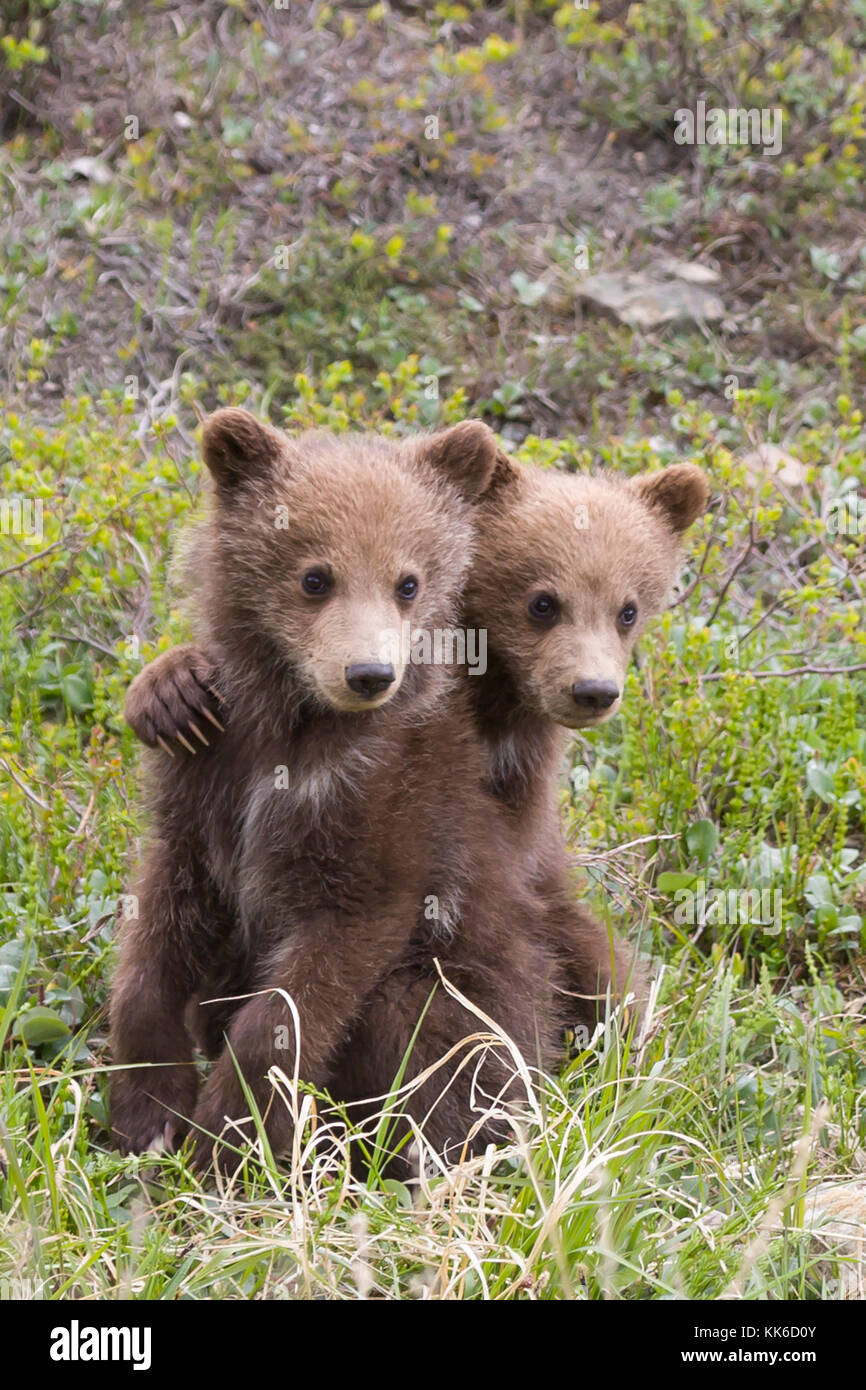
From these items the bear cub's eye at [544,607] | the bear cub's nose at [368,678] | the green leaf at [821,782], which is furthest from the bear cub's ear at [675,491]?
the bear cub's nose at [368,678]

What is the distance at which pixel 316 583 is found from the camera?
4.36m

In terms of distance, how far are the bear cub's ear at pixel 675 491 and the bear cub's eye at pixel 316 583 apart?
1.36 m

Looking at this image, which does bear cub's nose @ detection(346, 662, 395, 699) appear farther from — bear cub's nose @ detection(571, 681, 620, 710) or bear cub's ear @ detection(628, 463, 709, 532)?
bear cub's ear @ detection(628, 463, 709, 532)

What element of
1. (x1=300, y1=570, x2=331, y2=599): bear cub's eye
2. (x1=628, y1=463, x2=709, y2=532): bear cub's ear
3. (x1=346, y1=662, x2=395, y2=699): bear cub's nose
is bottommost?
(x1=346, y1=662, x2=395, y2=699): bear cub's nose

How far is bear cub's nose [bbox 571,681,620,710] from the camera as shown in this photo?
4.56 m

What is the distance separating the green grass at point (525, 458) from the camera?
4.06m

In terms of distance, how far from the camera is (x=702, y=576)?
6.63 m

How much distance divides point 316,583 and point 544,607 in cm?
80

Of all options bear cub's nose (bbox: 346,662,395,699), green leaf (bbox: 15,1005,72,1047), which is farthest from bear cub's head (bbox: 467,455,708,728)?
green leaf (bbox: 15,1005,72,1047)

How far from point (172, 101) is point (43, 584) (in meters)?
4.82

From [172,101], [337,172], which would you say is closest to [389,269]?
[337,172]

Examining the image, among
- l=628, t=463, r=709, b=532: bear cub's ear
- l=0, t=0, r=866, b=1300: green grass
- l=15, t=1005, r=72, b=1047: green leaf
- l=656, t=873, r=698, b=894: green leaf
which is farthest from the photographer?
l=656, t=873, r=698, b=894: green leaf

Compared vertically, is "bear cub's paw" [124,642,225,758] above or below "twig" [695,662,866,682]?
below

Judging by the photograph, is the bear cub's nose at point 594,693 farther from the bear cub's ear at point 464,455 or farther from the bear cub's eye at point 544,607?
the bear cub's ear at point 464,455
